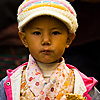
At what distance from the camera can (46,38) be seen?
2406 mm

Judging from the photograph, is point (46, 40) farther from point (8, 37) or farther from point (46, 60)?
point (8, 37)

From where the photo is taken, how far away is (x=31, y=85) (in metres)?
2.52

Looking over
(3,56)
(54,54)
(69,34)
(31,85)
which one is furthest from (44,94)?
(3,56)

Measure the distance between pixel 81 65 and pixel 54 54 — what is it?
3.74 ft

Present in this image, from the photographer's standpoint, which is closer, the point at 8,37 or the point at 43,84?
the point at 43,84

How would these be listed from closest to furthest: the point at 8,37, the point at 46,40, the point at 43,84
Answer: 1. the point at 46,40
2. the point at 43,84
3. the point at 8,37

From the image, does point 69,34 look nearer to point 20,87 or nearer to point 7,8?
point 20,87

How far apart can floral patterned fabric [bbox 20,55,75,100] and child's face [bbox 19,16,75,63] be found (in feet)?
0.39

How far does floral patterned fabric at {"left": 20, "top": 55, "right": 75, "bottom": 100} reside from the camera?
2482 millimetres

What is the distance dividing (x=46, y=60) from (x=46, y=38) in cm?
17

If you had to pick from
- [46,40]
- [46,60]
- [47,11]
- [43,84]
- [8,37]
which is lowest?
[43,84]

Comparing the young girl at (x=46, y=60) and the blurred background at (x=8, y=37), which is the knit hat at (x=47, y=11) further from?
the blurred background at (x=8, y=37)

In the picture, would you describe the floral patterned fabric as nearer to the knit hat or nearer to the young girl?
the young girl

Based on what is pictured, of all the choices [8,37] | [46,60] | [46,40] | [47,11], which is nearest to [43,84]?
[46,60]
